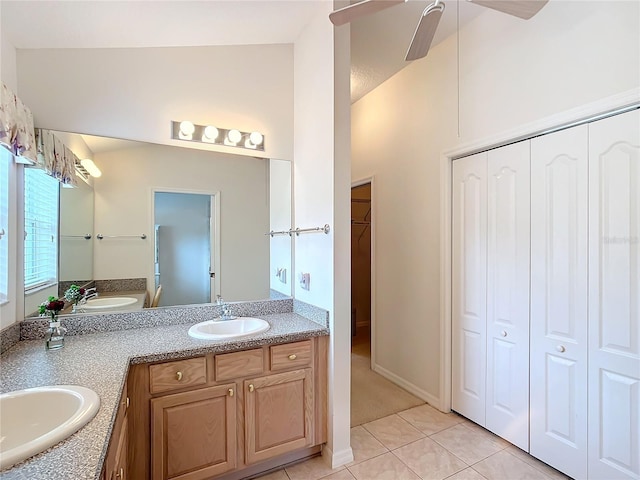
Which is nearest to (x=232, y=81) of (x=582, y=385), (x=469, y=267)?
(x=469, y=267)

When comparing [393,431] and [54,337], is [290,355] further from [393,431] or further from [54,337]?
[54,337]

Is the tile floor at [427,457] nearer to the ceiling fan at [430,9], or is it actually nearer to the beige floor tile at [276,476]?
the beige floor tile at [276,476]

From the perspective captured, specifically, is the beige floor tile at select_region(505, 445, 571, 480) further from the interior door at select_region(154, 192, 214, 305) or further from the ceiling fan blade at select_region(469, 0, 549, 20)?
the ceiling fan blade at select_region(469, 0, 549, 20)

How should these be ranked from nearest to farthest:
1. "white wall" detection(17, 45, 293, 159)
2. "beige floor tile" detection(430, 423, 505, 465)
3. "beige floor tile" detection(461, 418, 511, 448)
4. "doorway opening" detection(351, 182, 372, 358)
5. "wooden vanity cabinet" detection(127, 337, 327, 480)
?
"wooden vanity cabinet" detection(127, 337, 327, 480) → "white wall" detection(17, 45, 293, 159) → "beige floor tile" detection(430, 423, 505, 465) → "beige floor tile" detection(461, 418, 511, 448) → "doorway opening" detection(351, 182, 372, 358)

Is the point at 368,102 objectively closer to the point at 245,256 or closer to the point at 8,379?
the point at 245,256

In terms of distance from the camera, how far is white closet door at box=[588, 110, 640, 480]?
1.54m

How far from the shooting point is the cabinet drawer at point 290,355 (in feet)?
5.93

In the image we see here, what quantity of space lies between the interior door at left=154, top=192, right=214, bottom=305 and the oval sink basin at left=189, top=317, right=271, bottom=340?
0.25 meters

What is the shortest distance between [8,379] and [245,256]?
1.39 m

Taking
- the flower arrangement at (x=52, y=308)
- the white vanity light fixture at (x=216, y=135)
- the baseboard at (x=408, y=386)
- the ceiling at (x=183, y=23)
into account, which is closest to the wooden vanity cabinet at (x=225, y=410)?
the flower arrangement at (x=52, y=308)

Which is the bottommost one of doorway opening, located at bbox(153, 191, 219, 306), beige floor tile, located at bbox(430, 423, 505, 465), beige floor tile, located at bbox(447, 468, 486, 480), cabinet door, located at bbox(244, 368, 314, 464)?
beige floor tile, located at bbox(430, 423, 505, 465)

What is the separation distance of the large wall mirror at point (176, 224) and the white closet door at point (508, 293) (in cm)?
146

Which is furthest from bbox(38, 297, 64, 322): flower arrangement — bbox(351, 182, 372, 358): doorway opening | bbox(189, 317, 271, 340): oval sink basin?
bbox(351, 182, 372, 358): doorway opening

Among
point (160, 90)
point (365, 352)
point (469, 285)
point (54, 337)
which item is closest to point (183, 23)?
point (160, 90)
